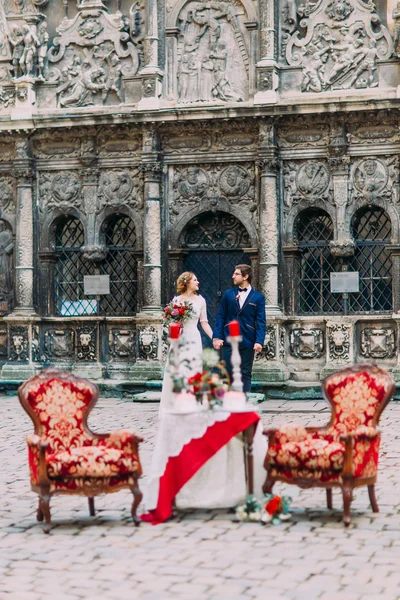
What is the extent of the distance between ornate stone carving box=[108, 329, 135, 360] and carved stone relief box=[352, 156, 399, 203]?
4.38 metres

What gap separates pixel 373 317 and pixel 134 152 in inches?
193

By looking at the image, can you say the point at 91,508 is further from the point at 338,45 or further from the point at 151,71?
the point at 338,45

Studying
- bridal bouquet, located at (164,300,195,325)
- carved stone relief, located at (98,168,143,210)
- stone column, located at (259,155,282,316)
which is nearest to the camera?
bridal bouquet, located at (164,300,195,325)

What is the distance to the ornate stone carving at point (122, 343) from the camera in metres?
18.8

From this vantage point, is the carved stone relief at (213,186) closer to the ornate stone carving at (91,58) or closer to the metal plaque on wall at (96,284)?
the metal plaque on wall at (96,284)

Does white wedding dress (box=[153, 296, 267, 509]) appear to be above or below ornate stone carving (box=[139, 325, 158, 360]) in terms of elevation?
below

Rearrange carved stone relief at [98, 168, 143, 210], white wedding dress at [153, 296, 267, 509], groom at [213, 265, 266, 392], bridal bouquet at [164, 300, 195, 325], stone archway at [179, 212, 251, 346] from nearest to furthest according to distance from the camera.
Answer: white wedding dress at [153, 296, 267, 509]
bridal bouquet at [164, 300, 195, 325]
groom at [213, 265, 266, 392]
stone archway at [179, 212, 251, 346]
carved stone relief at [98, 168, 143, 210]

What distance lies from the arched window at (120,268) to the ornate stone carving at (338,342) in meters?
3.46

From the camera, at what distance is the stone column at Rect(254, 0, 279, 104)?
58.9 feet

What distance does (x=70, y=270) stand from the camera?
63.7 ft

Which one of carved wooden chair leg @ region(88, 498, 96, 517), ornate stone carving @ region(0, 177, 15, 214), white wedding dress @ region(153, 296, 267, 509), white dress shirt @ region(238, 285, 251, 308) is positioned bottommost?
carved wooden chair leg @ region(88, 498, 96, 517)

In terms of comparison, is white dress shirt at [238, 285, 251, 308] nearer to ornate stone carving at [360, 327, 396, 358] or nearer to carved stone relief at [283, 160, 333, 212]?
ornate stone carving at [360, 327, 396, 358]

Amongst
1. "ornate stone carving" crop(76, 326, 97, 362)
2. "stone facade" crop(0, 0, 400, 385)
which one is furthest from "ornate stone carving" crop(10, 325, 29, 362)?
"ornate stone carving" crop(76, 326, 97, 362)

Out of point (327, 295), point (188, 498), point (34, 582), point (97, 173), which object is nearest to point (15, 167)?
point (97, 173)
